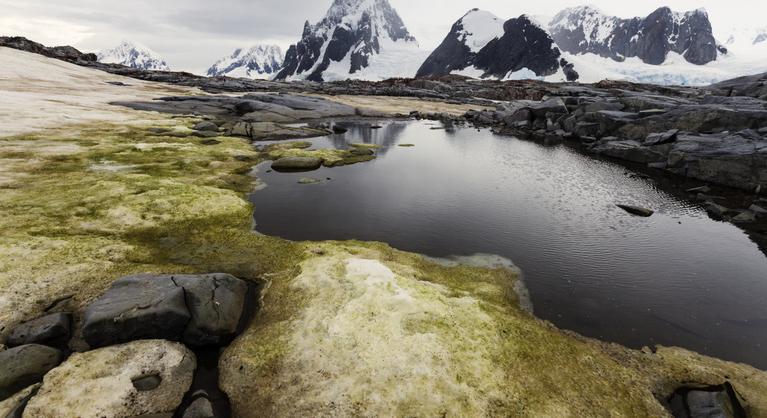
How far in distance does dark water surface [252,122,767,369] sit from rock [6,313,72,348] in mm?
9691

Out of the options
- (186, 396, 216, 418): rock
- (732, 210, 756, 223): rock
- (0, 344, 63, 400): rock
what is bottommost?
(186, 396, 216, 418): rock

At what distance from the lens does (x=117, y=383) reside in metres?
9.32

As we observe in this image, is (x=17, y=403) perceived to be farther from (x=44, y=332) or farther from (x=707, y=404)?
(x=707, y=404)

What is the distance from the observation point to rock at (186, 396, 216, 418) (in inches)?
346

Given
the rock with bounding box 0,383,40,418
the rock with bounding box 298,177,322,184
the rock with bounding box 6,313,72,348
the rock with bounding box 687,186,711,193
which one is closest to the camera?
the rock with bounding box 0,383,40,418

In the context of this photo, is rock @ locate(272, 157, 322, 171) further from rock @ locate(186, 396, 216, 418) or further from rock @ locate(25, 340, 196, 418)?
rock @ locate(186, 396, 216, 418)

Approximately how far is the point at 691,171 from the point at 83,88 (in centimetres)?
11032

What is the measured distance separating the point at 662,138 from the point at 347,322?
4497cm

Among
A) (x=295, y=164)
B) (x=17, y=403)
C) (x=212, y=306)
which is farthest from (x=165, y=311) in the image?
(x=295, y=164)

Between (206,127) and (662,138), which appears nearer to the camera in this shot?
(662,138)

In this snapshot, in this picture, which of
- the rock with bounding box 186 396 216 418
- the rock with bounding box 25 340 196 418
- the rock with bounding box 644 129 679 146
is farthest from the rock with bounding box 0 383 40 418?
the rock with bounding box 644 129 679 146

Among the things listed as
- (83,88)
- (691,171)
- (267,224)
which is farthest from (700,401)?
(83,88)

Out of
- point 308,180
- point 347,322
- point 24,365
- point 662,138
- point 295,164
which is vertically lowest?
point 24,365

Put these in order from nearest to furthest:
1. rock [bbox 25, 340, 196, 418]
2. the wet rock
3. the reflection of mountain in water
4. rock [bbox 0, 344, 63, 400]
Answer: rock [bbox 25, 340, 196, 418] < rock [bbox 0, 344, 63, 400] < the wet rock < the reflection of mountain in water
